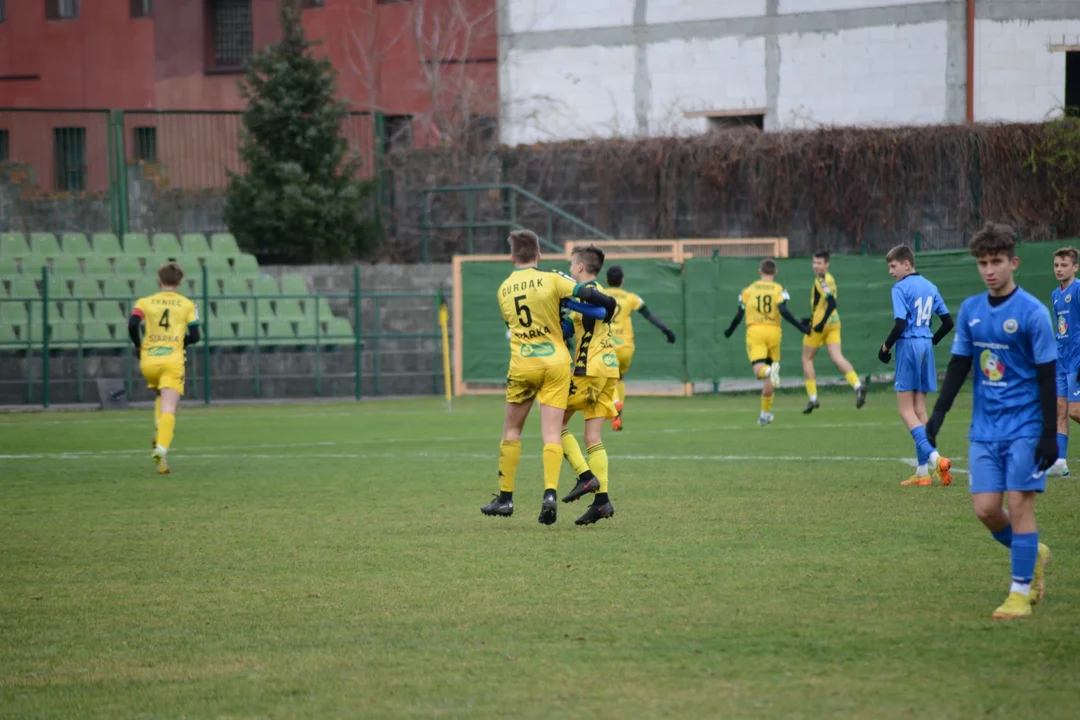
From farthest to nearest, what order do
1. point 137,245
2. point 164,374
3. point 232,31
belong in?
point 232,31 → point 137,245 → point 164,374

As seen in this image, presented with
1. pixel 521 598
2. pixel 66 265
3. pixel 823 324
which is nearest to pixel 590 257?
pixel 521 598

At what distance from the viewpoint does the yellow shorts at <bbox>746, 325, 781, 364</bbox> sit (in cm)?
2111

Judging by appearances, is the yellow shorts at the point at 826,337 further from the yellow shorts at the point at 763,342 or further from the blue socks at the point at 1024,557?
the blue socks at the point at 1024,557

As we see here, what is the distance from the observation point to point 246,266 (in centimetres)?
2955

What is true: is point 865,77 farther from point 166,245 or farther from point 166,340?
point 166,340

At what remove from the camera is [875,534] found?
9.70 metres

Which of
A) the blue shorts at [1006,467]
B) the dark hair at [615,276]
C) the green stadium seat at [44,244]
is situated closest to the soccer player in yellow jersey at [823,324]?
the dark hair at [615,276]

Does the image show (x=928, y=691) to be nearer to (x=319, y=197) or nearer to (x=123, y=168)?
(x=319, y=197)

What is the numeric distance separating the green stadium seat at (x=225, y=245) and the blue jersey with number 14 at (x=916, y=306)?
19.5 m

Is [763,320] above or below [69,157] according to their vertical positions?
below

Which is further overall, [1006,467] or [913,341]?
[913,341]

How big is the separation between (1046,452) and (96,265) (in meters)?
24.5

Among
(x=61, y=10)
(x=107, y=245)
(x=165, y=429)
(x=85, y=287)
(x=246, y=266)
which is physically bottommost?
(x=165, y=429)

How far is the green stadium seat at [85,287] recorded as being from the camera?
2744 cm
